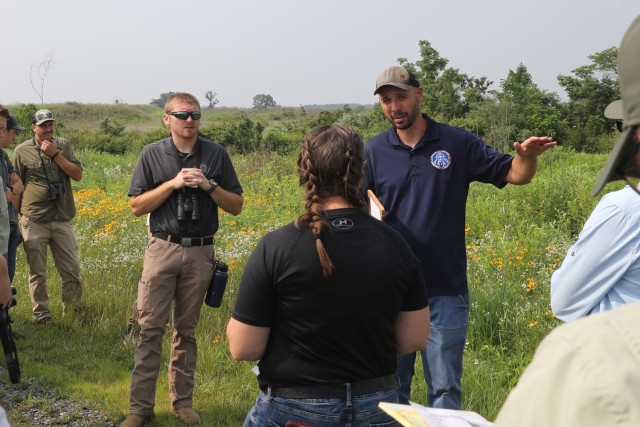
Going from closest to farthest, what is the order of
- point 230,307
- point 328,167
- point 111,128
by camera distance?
1. point 328,167
2. point 230,307
3. point 111,128

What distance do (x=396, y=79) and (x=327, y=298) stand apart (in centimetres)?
181

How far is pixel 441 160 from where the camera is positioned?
153 inches

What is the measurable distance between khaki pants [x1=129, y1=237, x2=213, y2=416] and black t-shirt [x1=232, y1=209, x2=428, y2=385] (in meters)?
2.16

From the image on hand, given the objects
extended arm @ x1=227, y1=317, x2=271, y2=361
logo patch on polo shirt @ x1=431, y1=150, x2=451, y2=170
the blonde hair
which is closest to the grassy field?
logo patch on polo shirt @ x1=431, y1=150, x2=451, y2=170

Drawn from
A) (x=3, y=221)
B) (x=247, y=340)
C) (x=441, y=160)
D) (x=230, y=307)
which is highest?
(x=441, y=160)

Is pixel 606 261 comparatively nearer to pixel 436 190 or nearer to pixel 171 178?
pixel 436 190

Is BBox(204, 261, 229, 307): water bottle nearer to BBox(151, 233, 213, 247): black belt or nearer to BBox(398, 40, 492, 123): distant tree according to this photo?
Result: BBox(151, 233, 213, 247): black belt

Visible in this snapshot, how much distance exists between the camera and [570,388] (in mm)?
808

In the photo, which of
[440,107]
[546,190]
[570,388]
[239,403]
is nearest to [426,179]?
[239,403]

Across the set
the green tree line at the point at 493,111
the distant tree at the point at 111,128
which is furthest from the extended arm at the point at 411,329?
the distant tree at the point at 111,128

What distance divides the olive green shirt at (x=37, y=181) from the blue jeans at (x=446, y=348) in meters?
4.71

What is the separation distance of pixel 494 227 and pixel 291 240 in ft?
22.3

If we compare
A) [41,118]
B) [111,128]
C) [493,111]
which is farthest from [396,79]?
[111,128]

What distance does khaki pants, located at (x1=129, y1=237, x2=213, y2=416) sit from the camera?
4.69 metres
